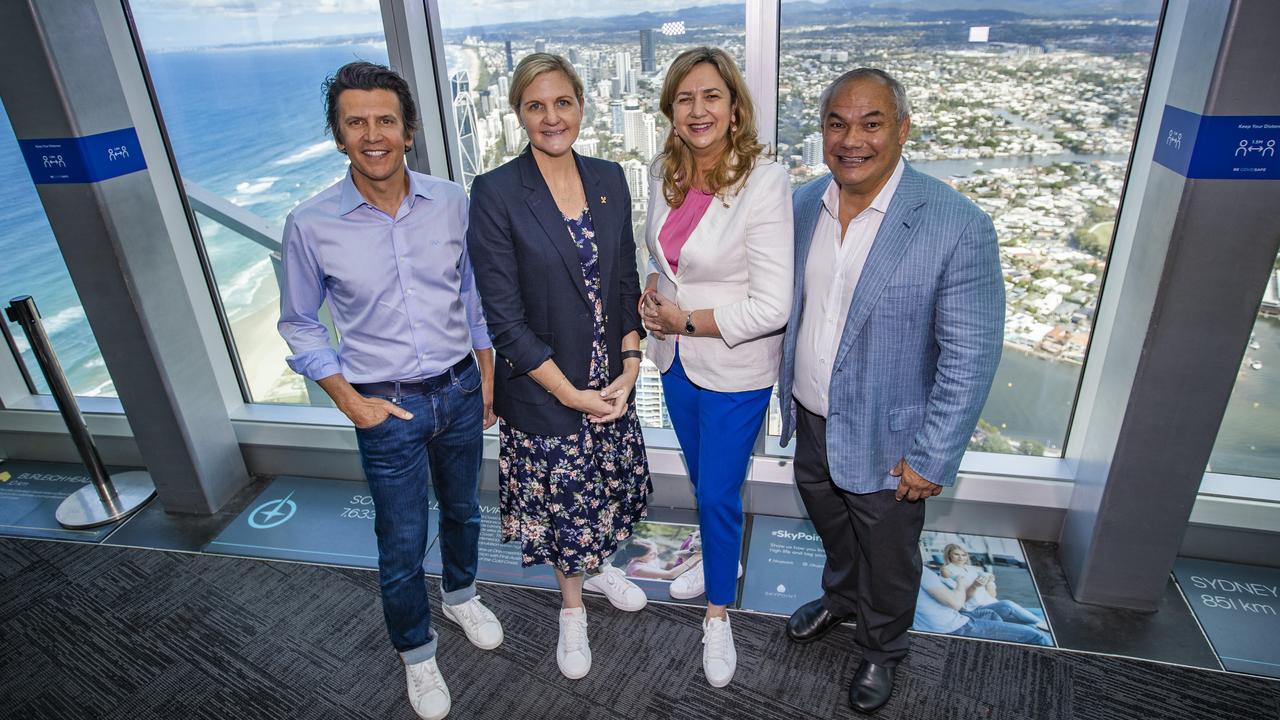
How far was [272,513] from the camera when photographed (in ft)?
10.9

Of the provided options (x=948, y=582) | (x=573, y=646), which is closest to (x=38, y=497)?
(x=573, y=646)

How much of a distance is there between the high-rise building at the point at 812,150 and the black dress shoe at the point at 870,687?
1710 millimetres

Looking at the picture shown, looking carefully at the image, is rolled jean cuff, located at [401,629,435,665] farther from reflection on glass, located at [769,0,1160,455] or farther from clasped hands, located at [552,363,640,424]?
reflection on glass, located at [769,0,1160,455]

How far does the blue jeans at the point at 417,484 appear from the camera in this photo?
2.14 metres

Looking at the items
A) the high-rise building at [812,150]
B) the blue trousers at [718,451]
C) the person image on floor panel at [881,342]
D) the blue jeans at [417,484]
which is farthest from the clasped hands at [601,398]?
the high-rise building at [812,150]

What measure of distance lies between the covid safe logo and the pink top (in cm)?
222

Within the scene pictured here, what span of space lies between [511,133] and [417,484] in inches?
57.8

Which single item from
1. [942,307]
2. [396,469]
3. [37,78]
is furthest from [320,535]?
[942,307]

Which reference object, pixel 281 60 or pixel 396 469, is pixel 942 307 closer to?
pixel 396 469

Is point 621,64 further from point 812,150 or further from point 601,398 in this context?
point 601,398

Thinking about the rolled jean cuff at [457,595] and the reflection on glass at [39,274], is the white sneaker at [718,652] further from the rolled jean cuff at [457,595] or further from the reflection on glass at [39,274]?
the reflection on glass at [39,274]

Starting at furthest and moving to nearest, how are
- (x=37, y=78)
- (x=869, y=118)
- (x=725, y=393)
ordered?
1. (x=37, y=78)
2. (x=725, y=393)
3. (x=869, y=118)

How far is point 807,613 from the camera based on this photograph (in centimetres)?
253

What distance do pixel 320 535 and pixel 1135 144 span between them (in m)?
3.37
